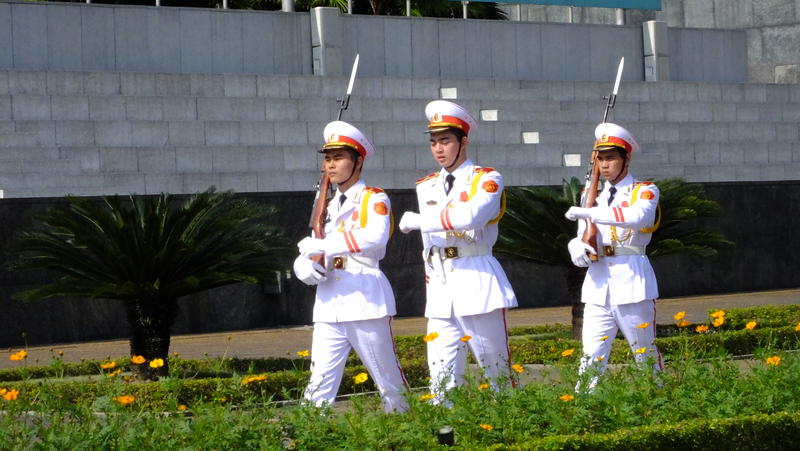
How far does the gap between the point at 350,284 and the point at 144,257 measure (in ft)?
11.9

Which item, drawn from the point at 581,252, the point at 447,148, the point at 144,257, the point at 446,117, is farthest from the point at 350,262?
the point at 144,257

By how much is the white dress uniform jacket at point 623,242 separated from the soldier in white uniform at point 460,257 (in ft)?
3.97

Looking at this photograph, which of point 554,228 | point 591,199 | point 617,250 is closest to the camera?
point 617,250

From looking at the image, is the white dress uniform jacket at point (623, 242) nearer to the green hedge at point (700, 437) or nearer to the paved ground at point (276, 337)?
the green hedge at point (700, 437)

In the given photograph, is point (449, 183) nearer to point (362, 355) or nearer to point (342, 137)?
point (342, 137)

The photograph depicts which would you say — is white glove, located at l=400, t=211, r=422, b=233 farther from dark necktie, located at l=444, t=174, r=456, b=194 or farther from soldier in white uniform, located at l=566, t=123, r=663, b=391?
soldier in white uniform, located at l=566, t=123, r=663, b=391

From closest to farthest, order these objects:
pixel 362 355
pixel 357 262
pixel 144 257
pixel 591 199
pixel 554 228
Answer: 1. pixel 362 355
2. pixel 357 262
3. pixel 591 199
4. pixel 144 257
5. pixel 554 228

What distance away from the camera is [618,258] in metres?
10.1

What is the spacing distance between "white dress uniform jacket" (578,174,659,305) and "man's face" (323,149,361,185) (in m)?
1.95

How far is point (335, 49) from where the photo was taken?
21500mm

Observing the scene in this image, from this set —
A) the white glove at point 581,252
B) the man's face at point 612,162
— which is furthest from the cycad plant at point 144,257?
the man's face at point 612,162

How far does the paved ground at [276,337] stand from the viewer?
47.4ft

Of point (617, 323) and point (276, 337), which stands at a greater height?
point (617, 323)

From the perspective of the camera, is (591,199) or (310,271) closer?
(310,271)
